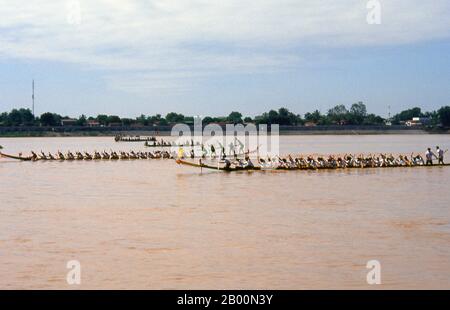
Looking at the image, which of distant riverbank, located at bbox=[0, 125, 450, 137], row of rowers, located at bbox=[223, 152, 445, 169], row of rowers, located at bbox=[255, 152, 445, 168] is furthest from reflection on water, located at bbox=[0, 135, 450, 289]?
distant riverbank, located at bbox=[0, 125, 450, 137]

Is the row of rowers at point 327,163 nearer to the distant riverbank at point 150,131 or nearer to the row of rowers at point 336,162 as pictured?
the row of rowers at point 336,162

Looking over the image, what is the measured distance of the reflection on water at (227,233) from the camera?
16344 mm

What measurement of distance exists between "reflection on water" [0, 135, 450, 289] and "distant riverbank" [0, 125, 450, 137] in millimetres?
135485

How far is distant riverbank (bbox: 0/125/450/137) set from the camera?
173m

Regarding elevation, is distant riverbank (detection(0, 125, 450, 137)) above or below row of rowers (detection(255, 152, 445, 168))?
above

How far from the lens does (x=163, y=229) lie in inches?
882

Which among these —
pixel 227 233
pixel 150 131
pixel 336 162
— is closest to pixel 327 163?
pixel 336 162

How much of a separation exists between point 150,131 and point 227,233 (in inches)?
6036

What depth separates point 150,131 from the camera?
174m

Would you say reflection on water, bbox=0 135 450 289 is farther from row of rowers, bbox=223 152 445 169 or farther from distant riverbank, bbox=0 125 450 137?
distant riverbank, bbox=0 125 450 137

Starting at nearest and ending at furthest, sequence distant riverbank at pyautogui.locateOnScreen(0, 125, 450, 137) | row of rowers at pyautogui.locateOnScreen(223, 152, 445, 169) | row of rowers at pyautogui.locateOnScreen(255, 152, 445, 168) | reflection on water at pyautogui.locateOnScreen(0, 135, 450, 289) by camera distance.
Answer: reflection on water at pyautogui.locateOnScreen(0, 135, 450, 289), row of rowers at pyautogui.locateOnScreen(223, 152, 445, 169), row of rowers at pyautogui.locateOnScreen(255, 152, 445, 168), distant riverbank at pyautogui.locateOnScreen(0, 125, 450, 137)

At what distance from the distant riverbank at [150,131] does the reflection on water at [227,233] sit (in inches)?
5334

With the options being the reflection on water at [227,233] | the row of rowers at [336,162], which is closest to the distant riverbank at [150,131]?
the row of rowers at [336,162]
